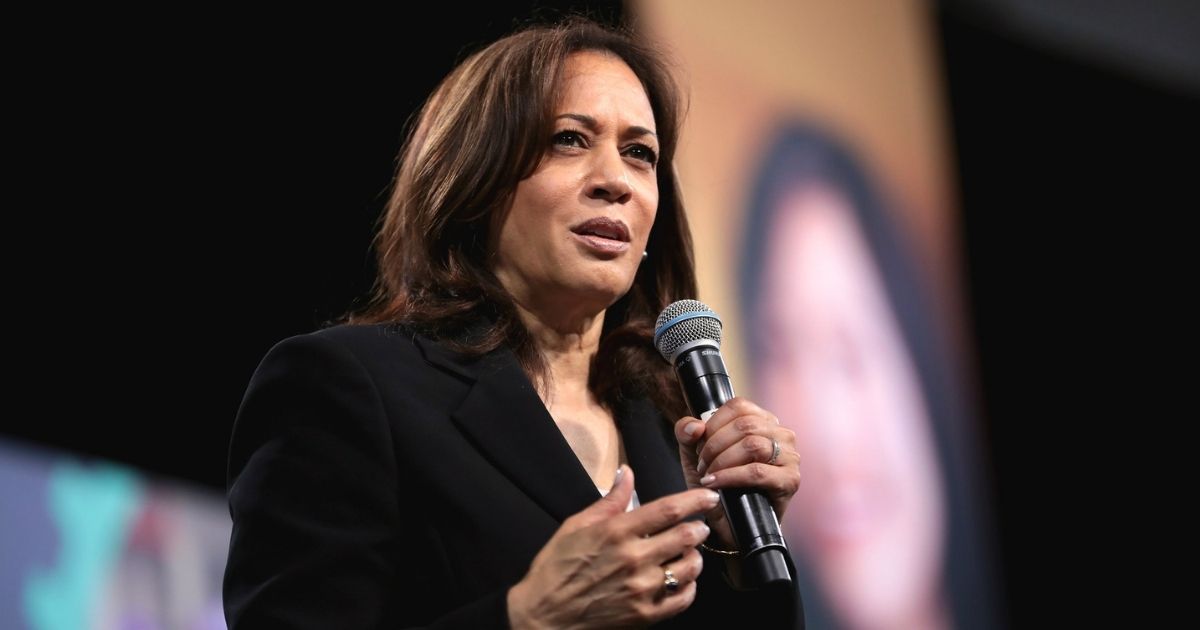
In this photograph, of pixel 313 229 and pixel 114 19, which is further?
pixel 313 229

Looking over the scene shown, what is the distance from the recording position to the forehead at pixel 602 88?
1835 mm

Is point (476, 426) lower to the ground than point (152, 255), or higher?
lower

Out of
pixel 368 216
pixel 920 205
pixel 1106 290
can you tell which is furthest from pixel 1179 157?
pixel 368 216

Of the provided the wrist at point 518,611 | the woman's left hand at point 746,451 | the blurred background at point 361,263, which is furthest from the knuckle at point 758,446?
the blurred background at point 361,263

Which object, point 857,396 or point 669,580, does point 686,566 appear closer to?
point 669,580

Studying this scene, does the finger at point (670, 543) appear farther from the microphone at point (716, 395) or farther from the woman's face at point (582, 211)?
the woman's face at point (582, 211)

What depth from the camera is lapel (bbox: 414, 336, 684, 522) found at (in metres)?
1.51

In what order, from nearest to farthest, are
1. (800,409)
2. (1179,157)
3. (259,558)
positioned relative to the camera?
(259,558)
(800,409)
(1179,157)

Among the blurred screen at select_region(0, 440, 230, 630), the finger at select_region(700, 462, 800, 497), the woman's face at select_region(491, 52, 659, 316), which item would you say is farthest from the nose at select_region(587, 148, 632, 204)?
the blurred screen at select_region(0, 440, 230, 630)

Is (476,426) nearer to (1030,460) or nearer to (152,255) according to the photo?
(152,255)

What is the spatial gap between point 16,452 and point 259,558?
1.52 m

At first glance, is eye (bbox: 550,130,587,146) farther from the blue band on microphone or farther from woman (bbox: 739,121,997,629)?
woman (bbox: 739,121,997,629)

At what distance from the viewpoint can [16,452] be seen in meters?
2.61

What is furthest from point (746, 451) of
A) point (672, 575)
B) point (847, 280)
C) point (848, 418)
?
point (847, 280)
